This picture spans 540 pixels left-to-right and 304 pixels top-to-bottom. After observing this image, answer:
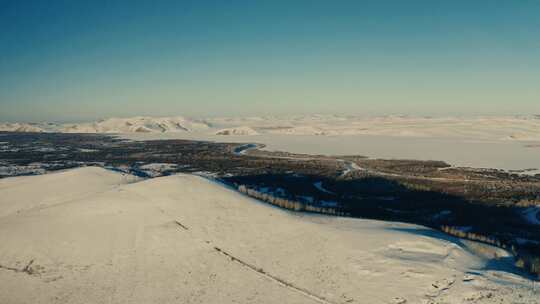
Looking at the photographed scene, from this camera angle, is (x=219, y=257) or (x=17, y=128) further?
(x=17, y=128)

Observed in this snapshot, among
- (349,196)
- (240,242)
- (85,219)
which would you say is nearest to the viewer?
(240,242)

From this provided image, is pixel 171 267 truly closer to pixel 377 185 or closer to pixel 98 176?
pixel 98 176

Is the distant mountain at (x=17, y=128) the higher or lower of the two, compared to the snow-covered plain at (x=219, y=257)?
higher

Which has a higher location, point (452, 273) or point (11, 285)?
point (452, 273)

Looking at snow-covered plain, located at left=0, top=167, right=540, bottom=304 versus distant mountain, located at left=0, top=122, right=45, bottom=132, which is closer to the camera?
snow-covered plain, located at left=0, top=167, right=540, bottom=304

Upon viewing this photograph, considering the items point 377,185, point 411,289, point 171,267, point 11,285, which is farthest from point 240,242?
point 377,185

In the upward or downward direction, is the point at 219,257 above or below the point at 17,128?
below

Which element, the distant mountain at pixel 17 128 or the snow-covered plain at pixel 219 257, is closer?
the snow-covered plain at pixel 219 257

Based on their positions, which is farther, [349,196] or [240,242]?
[349,196]
